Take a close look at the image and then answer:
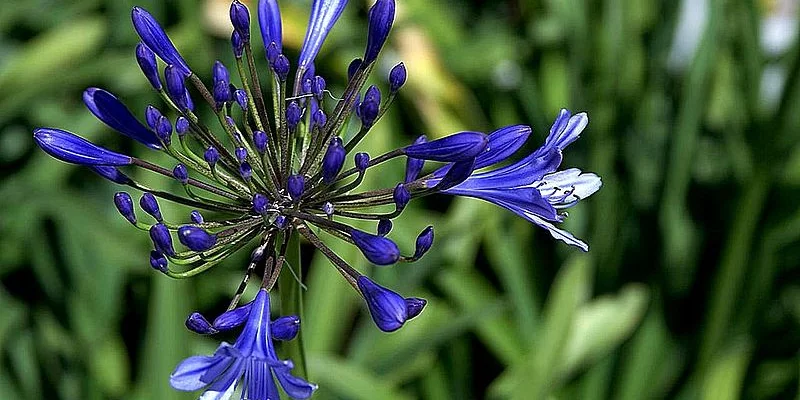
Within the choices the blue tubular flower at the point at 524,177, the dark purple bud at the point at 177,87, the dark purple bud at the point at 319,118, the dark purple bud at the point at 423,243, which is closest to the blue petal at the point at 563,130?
the blue tubular flower at the point at 524,177

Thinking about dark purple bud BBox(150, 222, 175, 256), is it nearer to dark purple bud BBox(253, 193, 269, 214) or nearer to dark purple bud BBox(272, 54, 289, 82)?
dark purple bud BBox(253, 193, 269, 214)

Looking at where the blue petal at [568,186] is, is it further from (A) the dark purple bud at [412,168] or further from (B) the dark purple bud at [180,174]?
(B) the dark purple bud at [180,174]

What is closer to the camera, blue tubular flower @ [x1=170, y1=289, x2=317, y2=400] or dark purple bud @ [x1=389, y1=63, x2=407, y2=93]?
blue tubular flower @ [x1=170, y1=289, x2=317, y2=400]

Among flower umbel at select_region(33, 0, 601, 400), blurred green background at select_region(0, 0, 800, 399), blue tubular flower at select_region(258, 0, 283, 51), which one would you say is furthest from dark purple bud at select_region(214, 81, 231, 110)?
blurred green background at select_region(0, 0, 800, 399)

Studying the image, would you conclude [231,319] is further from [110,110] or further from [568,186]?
[568,186]

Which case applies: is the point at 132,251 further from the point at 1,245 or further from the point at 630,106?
the point at 630,106

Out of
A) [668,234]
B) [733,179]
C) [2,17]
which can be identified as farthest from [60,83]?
[733,179]
